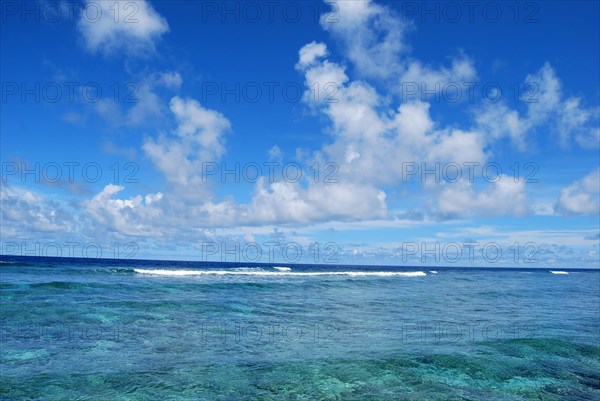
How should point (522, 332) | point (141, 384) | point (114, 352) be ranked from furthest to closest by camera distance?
point (522, 332), point (114, 352), point (141, 384)

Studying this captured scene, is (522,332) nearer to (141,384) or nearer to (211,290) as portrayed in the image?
(141,384)

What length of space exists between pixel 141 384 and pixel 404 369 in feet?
24.0

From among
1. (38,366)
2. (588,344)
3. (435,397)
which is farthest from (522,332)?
(38,366)

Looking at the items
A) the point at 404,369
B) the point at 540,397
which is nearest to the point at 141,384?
the point at 404,369

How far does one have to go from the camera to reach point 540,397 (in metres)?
10.1

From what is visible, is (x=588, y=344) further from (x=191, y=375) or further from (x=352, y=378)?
(x=191, y=375)

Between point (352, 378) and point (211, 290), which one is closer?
point (352, 378)

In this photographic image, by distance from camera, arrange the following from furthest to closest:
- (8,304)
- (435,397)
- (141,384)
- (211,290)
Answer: (211,290), (8,304), (141,384), (435,397)

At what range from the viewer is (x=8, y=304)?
23.5m

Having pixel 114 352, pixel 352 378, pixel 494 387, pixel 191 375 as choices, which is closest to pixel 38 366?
pixel 114 352

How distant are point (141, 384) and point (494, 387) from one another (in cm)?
924

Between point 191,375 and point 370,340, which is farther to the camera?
point 370,340

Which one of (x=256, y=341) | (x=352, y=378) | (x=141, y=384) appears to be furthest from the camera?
(x=256, y=341)

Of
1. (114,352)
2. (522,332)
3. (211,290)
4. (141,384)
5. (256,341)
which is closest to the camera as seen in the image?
(141,384)
